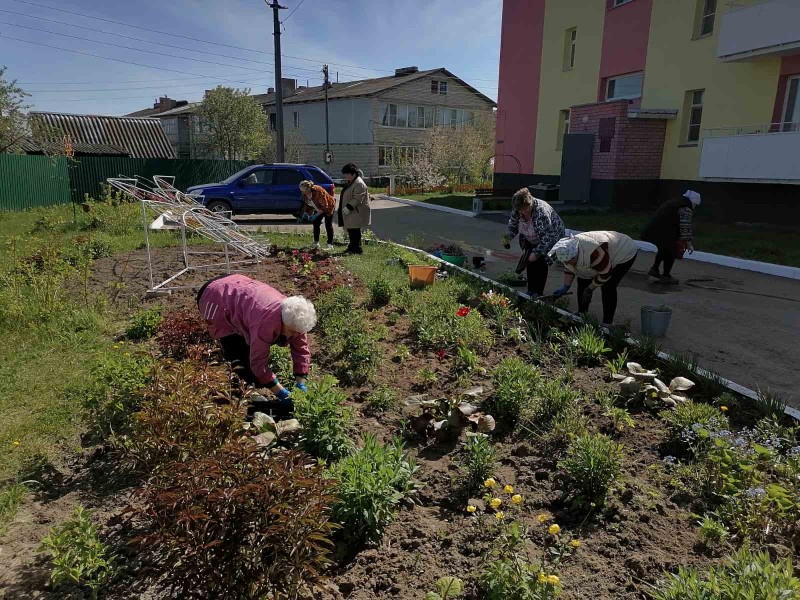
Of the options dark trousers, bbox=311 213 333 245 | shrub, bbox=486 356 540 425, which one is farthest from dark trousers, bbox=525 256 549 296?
dark trousers, bbox=311 213 333 245

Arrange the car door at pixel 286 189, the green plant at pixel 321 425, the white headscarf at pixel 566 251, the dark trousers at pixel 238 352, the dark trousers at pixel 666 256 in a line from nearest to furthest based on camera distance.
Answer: the green plant at pixel 321 425, the dark trousers at pixel 238 352, the white headscarf at pixel 566 251, the dark trousers at pixel 666 256, the car door at pixel 286 189

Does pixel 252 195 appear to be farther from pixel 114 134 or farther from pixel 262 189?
pixel 114 134

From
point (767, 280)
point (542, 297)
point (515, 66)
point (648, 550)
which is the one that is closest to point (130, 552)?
point (648, 550)

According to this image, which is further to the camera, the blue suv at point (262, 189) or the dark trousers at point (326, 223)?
the blue suv at point (262, 189)

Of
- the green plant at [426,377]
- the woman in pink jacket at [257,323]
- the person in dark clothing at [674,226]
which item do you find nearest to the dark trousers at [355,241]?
the person in dark clothing at [674,226]

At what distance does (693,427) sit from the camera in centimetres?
328

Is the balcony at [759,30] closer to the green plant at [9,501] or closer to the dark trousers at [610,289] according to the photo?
the dark trousers at [610,289]

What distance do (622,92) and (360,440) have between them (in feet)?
56.1

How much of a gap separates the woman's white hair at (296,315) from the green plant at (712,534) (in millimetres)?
2302

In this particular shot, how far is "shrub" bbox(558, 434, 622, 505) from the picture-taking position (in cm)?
281

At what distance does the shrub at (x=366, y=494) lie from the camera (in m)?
2.56

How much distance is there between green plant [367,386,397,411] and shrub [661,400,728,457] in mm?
1816

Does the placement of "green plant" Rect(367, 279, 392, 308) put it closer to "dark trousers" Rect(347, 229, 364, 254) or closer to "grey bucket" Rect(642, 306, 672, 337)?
"grey bucket" Rect(642, 306, 672, 337)

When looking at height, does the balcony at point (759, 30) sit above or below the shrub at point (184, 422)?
above
